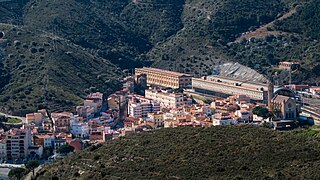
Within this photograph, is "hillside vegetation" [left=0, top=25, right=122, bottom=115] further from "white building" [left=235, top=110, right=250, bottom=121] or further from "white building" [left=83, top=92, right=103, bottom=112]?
"white building" [left=235, top=110, right=250, bottom=121]

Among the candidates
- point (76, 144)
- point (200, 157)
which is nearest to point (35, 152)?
point (76, 144)

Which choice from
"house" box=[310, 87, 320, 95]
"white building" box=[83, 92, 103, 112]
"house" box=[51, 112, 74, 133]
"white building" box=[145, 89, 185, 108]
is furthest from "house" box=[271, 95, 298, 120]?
"house" box=[51, 112, 74, 133]

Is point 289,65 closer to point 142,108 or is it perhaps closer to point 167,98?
point 167,98

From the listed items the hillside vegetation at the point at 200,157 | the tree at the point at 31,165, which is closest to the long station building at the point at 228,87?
the tree at the point at 31,165

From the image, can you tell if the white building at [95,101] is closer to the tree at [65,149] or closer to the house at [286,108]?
the tree at [65,149]

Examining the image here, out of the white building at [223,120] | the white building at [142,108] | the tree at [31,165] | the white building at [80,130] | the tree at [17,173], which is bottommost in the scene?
the tree at [17,173]

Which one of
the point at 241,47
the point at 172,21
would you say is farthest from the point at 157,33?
the point at 241,47

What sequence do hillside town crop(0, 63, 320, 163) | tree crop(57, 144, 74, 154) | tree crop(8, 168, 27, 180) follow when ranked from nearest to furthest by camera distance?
tree crop(8, 168, 27, 180) < tree crop(57, 144, 74, 154) < hillside town crop(0, 63, 320, 163)
